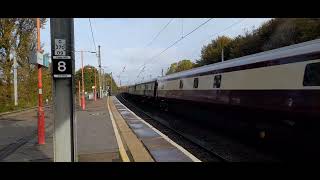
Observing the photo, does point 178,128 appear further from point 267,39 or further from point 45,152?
point 267,39

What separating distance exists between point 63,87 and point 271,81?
6.96m

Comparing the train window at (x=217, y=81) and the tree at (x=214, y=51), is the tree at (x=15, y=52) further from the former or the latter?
the tree at (x=214, y=51)

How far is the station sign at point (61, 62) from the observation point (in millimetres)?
8516

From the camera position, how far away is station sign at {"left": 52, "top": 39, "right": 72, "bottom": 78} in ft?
27.9

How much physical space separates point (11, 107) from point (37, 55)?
92.6ft

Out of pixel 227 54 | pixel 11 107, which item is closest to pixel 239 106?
pixel 11 107

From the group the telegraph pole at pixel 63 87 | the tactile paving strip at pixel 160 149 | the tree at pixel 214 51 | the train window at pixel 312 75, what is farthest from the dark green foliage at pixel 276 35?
the telegraph pole at pixel 63 87

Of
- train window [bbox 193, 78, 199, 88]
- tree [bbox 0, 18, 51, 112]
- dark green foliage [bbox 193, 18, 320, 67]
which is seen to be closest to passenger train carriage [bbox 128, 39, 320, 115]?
train window [bbox 193, 78, 199, 88]

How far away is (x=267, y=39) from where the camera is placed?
55.4 meters

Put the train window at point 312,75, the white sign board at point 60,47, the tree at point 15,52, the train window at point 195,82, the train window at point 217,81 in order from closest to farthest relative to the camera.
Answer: the white sign board at point 60,47
the train window at point 312,75
the train window at point 217,81
the train window at point 195,82
the tree at point 15,52

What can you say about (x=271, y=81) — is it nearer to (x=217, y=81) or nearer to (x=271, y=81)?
(x=271, y=81)

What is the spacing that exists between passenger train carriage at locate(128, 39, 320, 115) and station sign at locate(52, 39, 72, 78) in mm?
5763

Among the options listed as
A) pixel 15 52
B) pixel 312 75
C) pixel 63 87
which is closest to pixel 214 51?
pixel 15 52

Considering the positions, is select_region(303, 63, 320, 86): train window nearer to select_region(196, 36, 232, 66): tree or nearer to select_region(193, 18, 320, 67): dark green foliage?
select_region(193, 18, 320, 67): dark green foliage
